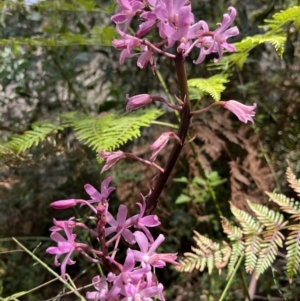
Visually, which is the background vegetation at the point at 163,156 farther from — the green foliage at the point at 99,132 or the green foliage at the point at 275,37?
the green foliage at the point at 275,37

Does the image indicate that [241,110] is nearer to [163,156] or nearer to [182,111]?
[182,111]

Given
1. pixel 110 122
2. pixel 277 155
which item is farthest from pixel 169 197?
pixel 110 122

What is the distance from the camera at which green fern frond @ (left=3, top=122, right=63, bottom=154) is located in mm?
1096

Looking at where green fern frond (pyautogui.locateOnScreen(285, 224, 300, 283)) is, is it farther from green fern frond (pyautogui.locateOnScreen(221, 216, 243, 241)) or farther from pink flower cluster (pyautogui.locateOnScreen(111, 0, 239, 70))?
pink flower cluster (pyautogui.locateOnScreen(111, 0, 239, 70))

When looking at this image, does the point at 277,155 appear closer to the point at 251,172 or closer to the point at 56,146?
the point at 251,172

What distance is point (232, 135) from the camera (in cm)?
149

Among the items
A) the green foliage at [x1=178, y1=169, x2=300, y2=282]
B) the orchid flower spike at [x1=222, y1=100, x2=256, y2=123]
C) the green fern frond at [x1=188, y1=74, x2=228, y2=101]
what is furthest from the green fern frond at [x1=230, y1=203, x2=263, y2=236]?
the orchid flower spike at [x1=222, y1=100, x2=256, y2=123]

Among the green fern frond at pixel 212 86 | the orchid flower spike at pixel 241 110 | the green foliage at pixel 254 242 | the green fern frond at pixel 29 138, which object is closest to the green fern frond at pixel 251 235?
the green foliage at pixel 254 242

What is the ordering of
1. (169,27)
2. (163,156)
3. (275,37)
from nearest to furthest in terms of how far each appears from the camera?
(169,27) < (275,37) < (163,156)

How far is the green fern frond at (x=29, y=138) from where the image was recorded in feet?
3.59

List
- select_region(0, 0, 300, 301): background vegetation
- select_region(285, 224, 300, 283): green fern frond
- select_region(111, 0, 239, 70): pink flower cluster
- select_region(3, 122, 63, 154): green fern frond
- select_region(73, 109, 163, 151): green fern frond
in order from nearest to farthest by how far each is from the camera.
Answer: select_region(111, 0, 239, 70): pink flower cluster → select_region(285, 224, 300, 283): green fern frond → select_region(73, 109, 163, 151): green fern frond → select_region(3, 122, 63, 154): green fern frond → select_region(0, 0, 300, 301): background vegetation

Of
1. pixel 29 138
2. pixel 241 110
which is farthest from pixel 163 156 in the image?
pixel 241 110

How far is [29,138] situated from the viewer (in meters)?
1.17

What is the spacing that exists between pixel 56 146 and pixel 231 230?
577mm
